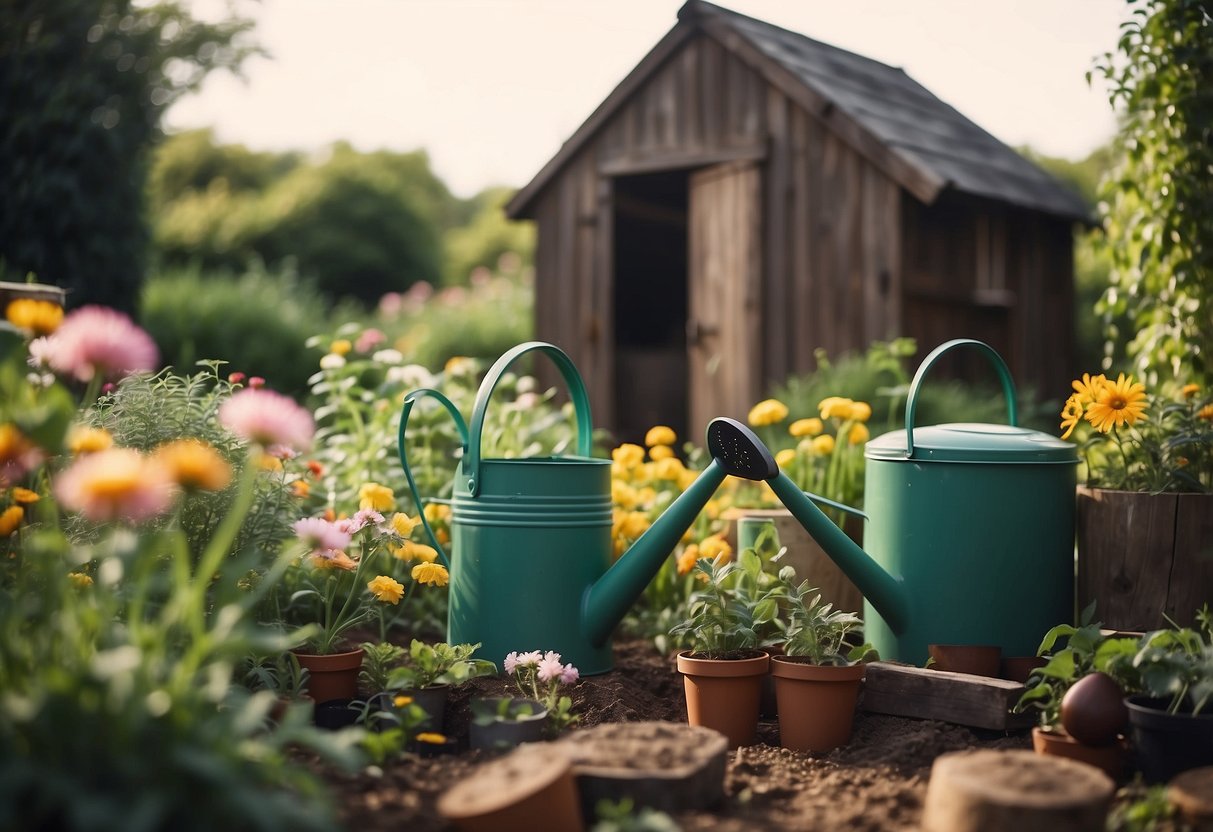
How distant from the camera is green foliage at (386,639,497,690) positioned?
2180 mm

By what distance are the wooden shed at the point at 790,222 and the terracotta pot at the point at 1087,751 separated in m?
3.68

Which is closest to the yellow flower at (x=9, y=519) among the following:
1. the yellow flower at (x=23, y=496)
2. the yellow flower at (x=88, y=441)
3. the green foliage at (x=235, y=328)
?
the yellow flower at (x=23, y=496)

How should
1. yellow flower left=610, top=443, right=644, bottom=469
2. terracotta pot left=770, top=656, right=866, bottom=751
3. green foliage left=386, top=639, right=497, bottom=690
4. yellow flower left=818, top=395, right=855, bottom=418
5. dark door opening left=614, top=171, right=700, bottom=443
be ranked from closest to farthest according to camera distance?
green foliage left=386, top=639, right=497, bottom=690, terracotta pot left=770, top=656, right=866, bottom=751, yellow flower left=818, top=395, right=855, bottom=418, yellow flower left=610, top=443, right=644, bottom=469, dark door opening left=614, top=171, right=700, bottom=443

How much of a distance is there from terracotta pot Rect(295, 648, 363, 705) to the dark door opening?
402 centimetres

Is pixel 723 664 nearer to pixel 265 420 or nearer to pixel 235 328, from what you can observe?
pixel 265 420

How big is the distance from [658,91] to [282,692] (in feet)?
16.6

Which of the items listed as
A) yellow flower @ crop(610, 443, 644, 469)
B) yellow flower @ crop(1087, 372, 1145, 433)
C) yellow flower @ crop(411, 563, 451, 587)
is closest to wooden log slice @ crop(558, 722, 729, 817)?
yellow flower @ crop(411, 563, 451, 587)

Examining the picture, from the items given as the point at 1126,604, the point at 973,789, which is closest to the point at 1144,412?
the point at 1126,604

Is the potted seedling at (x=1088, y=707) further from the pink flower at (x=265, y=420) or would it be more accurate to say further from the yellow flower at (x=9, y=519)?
the yellow flower at (x=9, y=519)

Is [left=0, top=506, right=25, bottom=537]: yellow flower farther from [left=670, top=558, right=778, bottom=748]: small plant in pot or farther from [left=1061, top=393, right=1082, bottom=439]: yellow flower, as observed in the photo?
[left=1061, top=393, right=1082, bottom=439]: yellow flower

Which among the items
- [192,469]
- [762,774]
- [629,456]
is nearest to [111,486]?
[192,469]

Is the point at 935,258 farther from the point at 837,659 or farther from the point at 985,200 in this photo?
the point at 837,659

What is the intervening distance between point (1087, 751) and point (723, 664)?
0.74 metres

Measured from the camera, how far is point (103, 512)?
1372 millimetres
